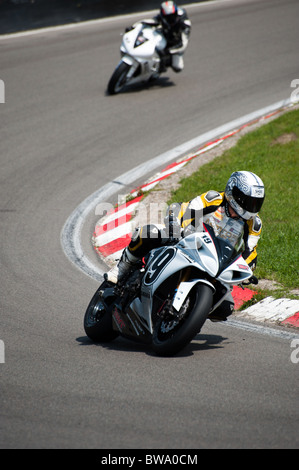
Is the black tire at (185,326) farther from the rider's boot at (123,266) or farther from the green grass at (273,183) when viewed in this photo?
the green grass at (273,183)

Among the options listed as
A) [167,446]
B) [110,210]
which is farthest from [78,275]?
[167,446]

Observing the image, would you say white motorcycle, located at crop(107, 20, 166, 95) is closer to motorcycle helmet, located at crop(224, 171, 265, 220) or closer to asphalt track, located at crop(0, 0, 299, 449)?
asphalt track, located at crop(0, 0, 299, 449)

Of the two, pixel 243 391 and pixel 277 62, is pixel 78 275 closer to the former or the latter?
pixel 243 391

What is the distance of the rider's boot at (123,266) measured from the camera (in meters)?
5.56

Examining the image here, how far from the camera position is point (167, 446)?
3578 millimetres

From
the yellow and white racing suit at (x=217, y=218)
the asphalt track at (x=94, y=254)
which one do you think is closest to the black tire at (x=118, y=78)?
the asphalt track at (x=94, y=254)

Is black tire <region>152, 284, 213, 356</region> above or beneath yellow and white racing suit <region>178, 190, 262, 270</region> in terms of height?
beneath

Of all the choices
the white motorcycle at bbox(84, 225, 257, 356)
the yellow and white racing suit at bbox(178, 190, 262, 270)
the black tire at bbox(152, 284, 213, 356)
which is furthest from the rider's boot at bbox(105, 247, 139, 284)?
the black tire at bbox(152, 284, 213, 356)

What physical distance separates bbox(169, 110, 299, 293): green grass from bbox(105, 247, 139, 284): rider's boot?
2.19 metres

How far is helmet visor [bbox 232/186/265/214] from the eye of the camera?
16.8 ft

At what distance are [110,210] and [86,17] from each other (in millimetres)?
12374

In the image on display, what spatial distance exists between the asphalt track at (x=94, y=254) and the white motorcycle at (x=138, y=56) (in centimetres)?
38

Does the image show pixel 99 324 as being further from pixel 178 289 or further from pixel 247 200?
pixel 247 200

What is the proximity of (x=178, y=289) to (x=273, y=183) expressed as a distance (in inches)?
212
